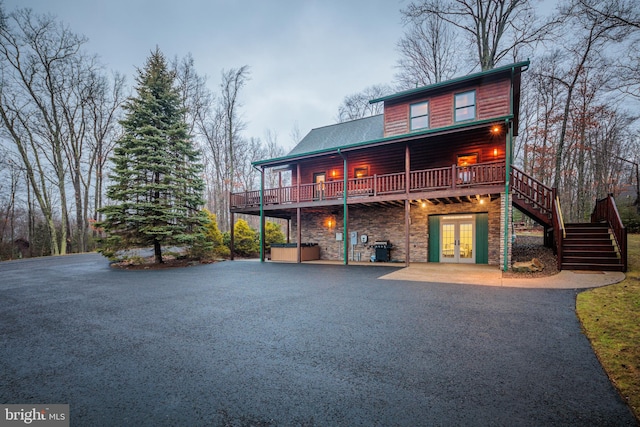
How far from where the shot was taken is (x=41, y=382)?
9.02ft

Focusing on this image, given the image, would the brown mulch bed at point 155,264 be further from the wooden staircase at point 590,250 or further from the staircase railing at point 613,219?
the staircase railing at point 613,219

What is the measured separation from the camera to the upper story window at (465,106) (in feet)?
41.4

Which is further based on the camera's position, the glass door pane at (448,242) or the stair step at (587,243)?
the glass door pane at (448,242)

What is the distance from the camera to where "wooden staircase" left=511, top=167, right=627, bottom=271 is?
8.62 meters

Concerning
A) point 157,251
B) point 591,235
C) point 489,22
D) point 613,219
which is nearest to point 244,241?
point 157,251

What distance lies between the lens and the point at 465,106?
41.9 feet

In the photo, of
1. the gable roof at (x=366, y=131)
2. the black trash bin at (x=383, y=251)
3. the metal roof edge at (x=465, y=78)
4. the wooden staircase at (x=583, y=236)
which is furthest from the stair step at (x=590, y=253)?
the metal roof edge at (x=465, y=78)

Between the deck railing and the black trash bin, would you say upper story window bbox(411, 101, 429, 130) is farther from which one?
the black trash bin

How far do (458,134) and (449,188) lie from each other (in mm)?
2196

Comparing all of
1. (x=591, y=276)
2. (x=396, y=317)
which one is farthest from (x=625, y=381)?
(x=591, y=276)

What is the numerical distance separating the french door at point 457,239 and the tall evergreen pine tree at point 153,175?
39.3ft

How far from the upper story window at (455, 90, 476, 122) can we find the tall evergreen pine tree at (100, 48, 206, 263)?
13.1 metres

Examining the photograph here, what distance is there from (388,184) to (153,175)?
39.2 feet

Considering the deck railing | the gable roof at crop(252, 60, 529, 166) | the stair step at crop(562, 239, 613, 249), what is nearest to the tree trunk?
the deck railing
